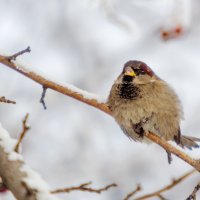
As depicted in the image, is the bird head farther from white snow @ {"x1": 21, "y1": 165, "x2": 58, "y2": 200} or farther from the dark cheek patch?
white snow @ {"x1": 21, "y1": 165, "x2": 58, "y2": 200}

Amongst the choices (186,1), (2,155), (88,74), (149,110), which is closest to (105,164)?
(88,74)

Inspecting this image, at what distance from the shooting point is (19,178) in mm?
1817

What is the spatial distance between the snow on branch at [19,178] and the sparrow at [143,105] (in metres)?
1.28

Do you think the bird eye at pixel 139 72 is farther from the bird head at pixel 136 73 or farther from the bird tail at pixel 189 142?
the bird tail at pixel 189 142

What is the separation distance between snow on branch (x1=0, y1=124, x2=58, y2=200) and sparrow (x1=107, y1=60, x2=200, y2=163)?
4.18 feet

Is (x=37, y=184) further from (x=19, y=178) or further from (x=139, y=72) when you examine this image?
(x=139, y=72)

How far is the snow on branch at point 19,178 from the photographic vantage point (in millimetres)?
1751

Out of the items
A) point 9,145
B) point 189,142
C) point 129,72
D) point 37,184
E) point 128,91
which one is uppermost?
point 129,72

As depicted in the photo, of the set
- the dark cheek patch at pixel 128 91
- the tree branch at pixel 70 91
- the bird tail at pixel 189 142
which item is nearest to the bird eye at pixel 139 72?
the dark cheek patch at pixel 128 91

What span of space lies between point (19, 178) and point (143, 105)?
1.52 metres

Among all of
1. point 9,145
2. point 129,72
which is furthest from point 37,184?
point 129,72

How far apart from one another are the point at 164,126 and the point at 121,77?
0.40m

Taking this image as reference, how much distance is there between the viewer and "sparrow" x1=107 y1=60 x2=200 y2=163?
3230 mm

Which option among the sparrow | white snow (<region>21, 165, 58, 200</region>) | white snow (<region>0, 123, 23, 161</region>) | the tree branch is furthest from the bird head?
white snow (<region>21, 165, 58, 200</region>)
